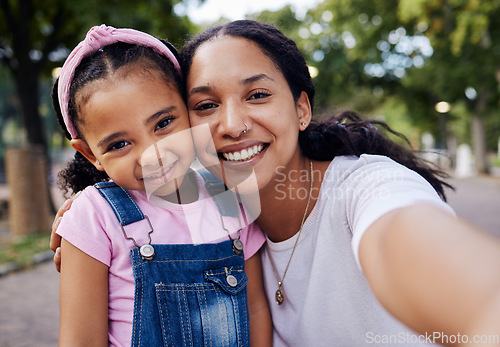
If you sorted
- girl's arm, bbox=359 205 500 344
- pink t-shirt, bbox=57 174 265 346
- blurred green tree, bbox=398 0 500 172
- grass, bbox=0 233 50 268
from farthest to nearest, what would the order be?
blurred green tree, bbox=398 0 500 172, grass, bbox=0 233 50 268, pink t-shirt, bbox=57 174 265 346, girl's arm, bbox=359 205 500 344

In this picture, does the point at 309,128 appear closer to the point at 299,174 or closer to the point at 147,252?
the point at 299,174

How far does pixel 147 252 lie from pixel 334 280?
0.68m

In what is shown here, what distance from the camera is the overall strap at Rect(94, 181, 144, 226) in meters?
1.54

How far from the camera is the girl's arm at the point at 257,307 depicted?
67.1 inches

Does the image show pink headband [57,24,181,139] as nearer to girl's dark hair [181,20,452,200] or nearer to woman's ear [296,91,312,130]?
girl's dark hair [181,20,452,200]

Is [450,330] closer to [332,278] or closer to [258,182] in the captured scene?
[332,278]

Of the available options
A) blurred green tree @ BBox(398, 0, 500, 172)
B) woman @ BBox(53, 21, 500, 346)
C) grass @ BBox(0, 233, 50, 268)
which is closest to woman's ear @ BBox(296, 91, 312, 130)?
woman @ BBox(53, 21, 500, 346)

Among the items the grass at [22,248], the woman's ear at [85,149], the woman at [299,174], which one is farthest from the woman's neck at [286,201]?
the grass at [22,248]

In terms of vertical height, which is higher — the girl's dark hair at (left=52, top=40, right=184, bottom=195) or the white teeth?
the girl's dark hair at (left=52, top=40, right=184, bottom=195)

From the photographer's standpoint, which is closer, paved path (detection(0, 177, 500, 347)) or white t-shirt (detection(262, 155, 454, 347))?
white t-shirt (detection(262, 155, 454, 347))

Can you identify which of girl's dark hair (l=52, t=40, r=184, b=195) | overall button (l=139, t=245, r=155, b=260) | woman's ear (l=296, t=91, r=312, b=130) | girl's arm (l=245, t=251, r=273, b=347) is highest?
girl's dark hair (l=52, t=40, r=184, b=195)

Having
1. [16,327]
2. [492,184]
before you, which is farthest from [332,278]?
[492,184]

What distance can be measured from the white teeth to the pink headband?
1.74 ft

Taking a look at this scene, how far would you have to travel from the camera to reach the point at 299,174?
5.97 ft
